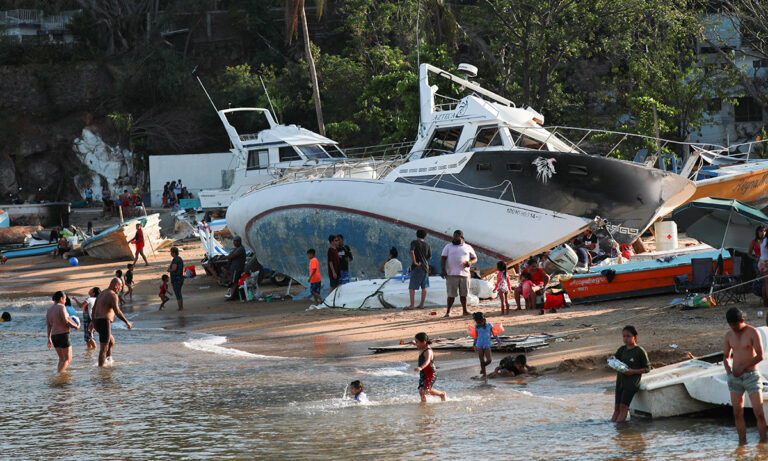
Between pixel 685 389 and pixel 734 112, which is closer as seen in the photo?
pixel 685 389

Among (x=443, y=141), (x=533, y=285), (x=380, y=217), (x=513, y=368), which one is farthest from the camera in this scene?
(x=443, y=141)

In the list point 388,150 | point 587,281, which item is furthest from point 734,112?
point 587,281

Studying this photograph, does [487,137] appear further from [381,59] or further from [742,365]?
[381,59]

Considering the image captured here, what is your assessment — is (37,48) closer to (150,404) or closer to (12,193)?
(12,193)

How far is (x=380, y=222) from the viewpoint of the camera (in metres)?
20.6

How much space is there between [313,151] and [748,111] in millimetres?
20854

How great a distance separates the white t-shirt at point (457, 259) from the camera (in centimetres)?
1673

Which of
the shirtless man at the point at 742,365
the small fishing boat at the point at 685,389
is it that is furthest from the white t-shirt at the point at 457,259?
the shirtless man at the point at 742,365

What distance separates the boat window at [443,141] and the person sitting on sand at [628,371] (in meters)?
11.6

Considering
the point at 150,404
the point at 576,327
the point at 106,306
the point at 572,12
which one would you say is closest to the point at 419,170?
the point at 576,327

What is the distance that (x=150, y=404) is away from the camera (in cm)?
1241

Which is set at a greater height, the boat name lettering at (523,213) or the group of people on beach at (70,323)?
the boat name lettering at (523,213)

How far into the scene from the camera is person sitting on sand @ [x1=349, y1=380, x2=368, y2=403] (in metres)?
11.4

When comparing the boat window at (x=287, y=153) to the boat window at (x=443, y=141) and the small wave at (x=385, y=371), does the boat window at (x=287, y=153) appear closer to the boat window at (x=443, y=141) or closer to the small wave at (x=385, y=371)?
the boat window at (x=443, y=141)
